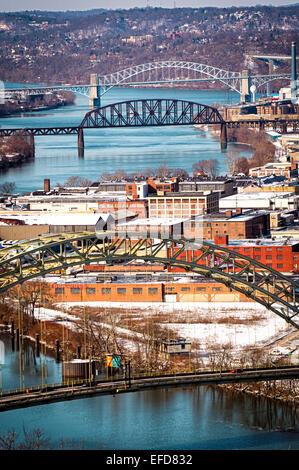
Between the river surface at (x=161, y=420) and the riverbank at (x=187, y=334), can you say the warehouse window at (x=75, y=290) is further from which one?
the river surface at (x=161, y=420)

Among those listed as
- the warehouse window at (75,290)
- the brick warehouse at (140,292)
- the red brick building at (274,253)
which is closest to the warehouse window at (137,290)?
the brick warehouse at (140,292)

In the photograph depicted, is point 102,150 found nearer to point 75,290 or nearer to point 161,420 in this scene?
point 75,290

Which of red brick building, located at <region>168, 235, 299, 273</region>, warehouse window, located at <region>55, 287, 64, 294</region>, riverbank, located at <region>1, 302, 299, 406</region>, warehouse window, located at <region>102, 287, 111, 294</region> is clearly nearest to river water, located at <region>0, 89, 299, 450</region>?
riverbank, located at <region>1, 302, 299, 406</region>

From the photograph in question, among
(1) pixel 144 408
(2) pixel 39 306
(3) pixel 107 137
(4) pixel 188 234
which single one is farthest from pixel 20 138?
(1) pixel 144 408

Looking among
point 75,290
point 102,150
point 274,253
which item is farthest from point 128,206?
point 102,150

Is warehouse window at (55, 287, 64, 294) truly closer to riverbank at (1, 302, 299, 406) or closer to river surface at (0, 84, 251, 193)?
riverbank at (1, 302, 299, 406)
